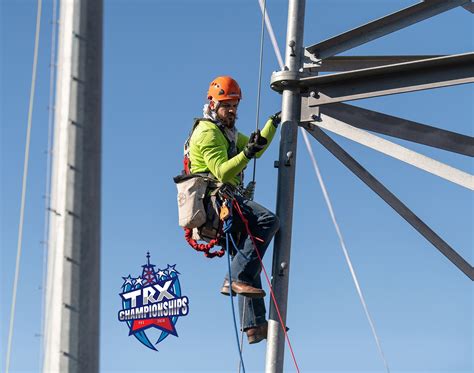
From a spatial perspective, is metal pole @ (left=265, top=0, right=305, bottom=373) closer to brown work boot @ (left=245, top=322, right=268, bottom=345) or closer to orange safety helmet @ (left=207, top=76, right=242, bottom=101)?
brown work boot @ (left=245, top=322, right=268, bottom=345)

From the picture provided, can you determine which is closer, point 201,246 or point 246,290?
point 246,290

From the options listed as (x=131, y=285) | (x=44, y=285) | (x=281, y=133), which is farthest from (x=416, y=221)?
(x=44, y=285)

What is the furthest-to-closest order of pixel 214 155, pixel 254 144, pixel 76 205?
pixel 214 155 < pixel 254 144 < pixel 76 205

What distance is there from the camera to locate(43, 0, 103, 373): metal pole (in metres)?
7.46

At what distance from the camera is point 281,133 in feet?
40.4

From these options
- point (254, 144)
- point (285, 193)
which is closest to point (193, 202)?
point (254, 144)

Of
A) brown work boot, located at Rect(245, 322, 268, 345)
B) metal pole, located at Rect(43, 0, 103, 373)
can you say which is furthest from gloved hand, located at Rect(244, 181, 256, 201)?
metal pole, located at Rect(43, 0, 103, 373)

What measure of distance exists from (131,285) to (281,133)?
14.3 feet

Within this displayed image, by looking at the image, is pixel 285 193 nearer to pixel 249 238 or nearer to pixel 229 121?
pixel 249 238

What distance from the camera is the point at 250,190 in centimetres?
1219

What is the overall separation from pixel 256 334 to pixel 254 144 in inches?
79.0

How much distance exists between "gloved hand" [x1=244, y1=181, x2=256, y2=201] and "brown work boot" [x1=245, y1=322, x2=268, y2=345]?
1.27 metres

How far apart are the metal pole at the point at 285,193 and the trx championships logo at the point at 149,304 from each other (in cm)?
375

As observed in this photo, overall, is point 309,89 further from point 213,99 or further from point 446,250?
point 446,250
